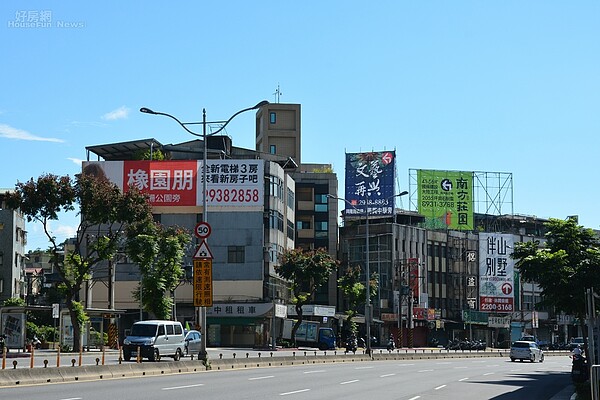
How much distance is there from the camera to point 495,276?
114m

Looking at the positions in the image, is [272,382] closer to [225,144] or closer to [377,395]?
[377,395]

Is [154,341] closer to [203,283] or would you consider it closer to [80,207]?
[203,283]

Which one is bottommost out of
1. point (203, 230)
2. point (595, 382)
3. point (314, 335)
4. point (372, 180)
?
point (314, 335)

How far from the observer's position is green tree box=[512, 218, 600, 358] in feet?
124

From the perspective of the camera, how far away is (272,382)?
96.2 ft

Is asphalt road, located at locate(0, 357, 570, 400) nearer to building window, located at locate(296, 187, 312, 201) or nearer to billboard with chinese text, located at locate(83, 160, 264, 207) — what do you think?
billboard with chinese text, located at locate(83, 160, 264, 207)

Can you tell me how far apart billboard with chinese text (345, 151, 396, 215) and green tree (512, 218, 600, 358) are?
61.7 m

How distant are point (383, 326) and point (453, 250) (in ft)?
55.0

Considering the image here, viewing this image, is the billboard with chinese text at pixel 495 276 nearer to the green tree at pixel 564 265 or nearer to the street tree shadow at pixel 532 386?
the street tree shadow at pixel 532 386

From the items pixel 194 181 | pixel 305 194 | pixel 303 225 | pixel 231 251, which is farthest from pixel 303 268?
pixel 305 194

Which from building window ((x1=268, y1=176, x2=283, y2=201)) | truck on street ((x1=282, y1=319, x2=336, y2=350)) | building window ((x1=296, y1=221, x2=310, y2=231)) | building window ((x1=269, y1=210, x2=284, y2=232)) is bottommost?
truck on street ((x1=282, y1=319, x2=336, y2=350))

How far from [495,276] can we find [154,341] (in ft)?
257

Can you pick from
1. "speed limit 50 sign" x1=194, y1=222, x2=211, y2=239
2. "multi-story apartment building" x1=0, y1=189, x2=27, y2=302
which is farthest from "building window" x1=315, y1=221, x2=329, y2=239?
"speed limit 50 sign" x1=194, y1=222, x2=211, y2=239

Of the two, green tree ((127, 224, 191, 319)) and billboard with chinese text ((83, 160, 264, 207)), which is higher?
billboard with chinese text ((83, 160, 264, 207))
